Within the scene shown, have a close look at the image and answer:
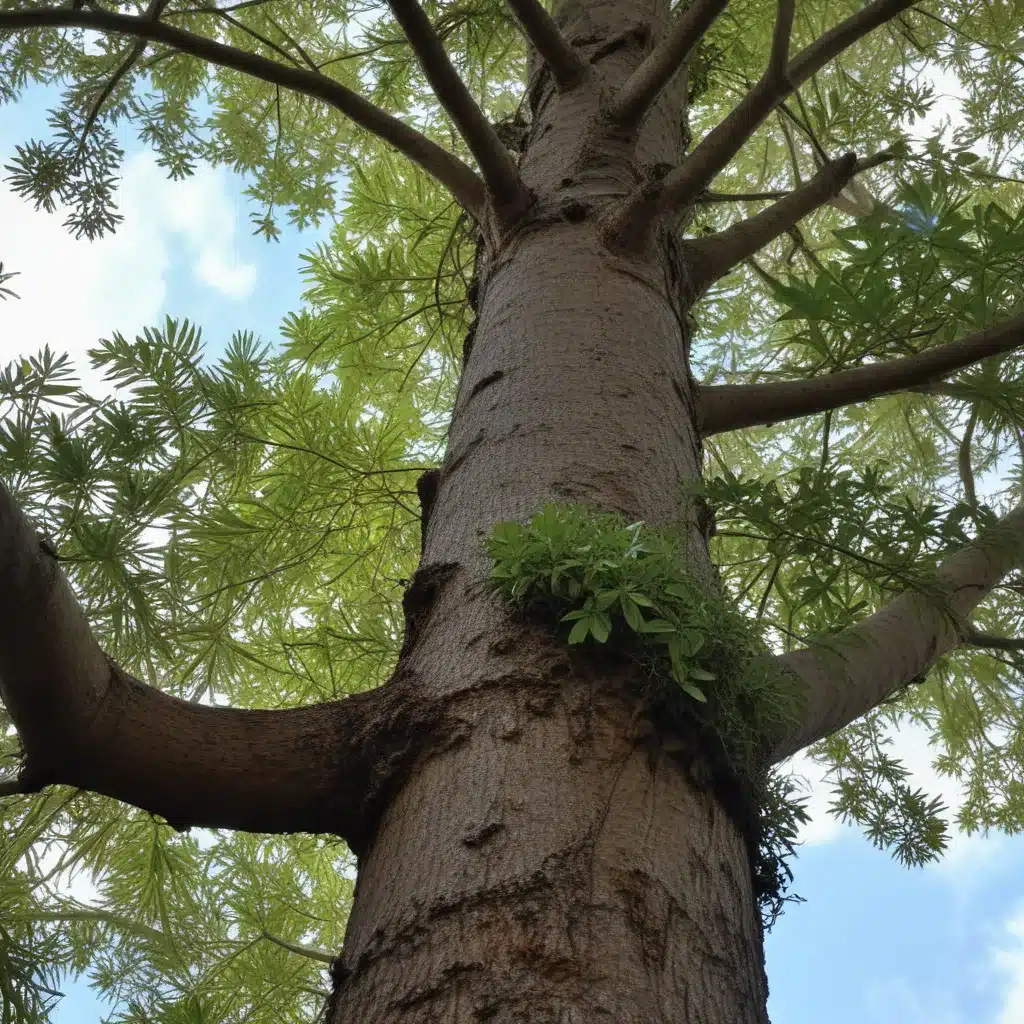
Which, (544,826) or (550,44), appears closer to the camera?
(544,826)

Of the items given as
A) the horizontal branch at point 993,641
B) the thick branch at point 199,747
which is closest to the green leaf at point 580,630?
the thick branch at point 199,747

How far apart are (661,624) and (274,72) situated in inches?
45.8

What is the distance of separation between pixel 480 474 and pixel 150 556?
1.66ft

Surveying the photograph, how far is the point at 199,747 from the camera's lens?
891 mm

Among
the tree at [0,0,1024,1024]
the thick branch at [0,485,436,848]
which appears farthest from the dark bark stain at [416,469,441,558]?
the thick branch at [0,485,436,848]

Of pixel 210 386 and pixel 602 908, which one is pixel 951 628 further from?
pixel 210 386

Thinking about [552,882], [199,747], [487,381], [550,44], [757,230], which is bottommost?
[552,882]

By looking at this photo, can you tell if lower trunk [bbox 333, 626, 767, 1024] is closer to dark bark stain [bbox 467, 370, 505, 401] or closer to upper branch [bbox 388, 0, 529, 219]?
dark bark stain [bbox 467, 370, 505, 401]

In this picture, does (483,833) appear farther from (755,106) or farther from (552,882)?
(755,106)

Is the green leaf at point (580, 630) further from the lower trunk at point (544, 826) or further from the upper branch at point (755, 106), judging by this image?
the upper branch at point (755, 106)

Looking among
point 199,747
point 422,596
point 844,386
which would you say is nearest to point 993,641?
point 844,386

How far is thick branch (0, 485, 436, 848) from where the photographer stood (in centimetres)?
85

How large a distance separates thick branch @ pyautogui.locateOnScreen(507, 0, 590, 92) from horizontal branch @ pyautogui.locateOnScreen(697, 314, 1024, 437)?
664mm

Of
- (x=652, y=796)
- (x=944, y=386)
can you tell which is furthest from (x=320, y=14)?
(x=652, y=796)
